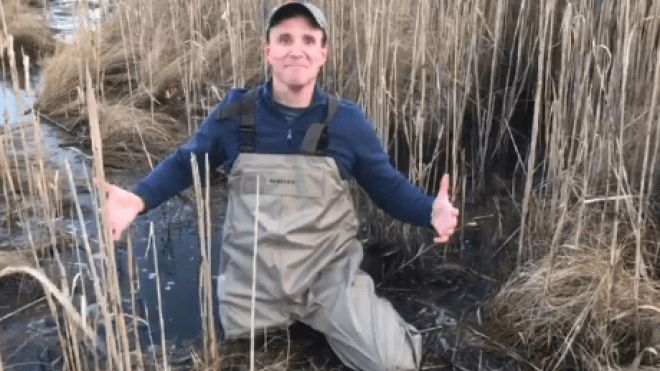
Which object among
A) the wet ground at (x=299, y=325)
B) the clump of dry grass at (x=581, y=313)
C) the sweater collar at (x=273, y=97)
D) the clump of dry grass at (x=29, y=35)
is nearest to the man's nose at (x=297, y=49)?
the sweater collar at (x=273, y=97)

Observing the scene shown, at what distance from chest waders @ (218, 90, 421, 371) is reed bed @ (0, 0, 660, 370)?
0.80ft

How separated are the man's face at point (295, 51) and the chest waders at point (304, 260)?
126 millimetres

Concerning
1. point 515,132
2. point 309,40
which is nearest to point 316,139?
point 309,40

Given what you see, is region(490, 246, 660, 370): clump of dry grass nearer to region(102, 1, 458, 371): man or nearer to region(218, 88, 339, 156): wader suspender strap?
region(102, 1, 458, 371): man

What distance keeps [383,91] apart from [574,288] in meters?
0.96

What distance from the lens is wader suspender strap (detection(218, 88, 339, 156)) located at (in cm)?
192

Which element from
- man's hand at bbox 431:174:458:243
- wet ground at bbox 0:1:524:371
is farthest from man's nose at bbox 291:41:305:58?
wet ground at bbox 0:1:524:371

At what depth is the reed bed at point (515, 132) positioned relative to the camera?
1.89 m

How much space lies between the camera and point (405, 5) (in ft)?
11.6

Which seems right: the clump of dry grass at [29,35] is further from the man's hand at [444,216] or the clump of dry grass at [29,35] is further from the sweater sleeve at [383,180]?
the man's hand at [444,216]

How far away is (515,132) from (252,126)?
5.96 ft

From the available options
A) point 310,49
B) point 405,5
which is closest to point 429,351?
point 310,49

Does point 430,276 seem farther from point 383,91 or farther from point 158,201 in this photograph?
point 158,201

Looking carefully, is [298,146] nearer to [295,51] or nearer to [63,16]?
[295,51]
